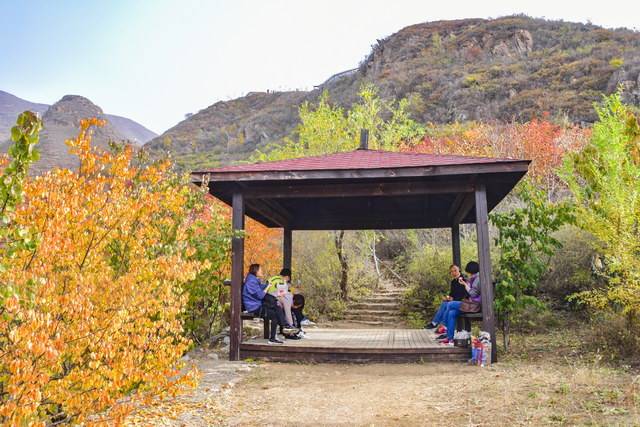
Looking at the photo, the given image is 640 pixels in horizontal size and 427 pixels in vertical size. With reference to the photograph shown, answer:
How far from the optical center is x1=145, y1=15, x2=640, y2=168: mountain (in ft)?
102

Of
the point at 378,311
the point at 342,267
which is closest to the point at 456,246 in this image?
the point at 378,311

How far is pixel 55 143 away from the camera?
27812 mm

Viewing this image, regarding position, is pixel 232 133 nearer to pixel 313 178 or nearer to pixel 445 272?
pixel 445 272

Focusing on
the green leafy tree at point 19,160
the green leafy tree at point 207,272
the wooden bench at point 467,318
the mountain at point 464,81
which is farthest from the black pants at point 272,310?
the mountain at point 464,81

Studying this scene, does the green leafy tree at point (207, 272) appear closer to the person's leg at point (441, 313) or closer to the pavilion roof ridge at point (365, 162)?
the pavilion roof ridge at point (365, 162)

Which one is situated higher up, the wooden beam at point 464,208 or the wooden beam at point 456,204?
the wooden beam at point 456,204

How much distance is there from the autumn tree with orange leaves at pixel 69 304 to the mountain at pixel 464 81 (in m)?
23.2

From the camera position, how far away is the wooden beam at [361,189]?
6984mm

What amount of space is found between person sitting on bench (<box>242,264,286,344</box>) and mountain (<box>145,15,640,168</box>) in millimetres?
19967

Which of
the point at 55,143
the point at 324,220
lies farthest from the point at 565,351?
the point at 55,143

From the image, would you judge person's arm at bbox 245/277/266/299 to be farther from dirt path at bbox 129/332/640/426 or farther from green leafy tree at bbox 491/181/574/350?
green leafy tree at bbox 491/181/574/350

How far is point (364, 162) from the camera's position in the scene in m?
7.30

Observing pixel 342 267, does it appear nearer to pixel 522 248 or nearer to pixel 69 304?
pixel 522 248

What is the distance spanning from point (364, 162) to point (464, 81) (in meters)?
33.8
